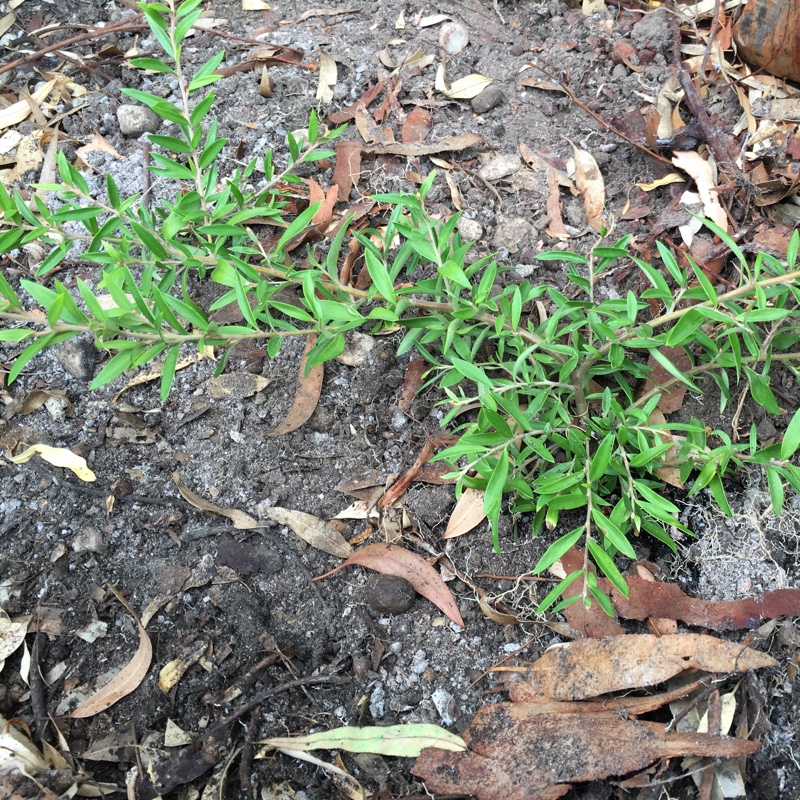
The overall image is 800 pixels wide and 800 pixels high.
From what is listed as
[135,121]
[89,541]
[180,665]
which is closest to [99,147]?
[135,121]

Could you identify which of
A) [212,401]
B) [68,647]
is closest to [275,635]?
[68,647]

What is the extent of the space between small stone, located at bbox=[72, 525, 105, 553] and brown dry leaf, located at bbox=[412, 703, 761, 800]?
1.17 m

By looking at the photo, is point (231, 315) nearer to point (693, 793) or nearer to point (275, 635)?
point (275, 635)

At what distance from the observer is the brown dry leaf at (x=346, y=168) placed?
285 centimetres

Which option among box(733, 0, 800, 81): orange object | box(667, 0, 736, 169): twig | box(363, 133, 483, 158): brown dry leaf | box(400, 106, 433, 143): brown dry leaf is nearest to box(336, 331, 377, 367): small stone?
box(363, 133, 483, 158): brown dry leaf

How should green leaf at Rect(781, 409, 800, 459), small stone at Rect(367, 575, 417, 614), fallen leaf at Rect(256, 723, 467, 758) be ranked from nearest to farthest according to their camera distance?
green leaf at Rect(781, 409, 800, 459) → fallen leaf at Rect(256, 723, 467, 758) → small stone at Rect(367, 575, 417, 614)

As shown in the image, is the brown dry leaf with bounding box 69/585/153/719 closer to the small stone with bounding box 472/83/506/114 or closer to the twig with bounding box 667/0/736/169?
the small stone with bounding box 472/83/506/114

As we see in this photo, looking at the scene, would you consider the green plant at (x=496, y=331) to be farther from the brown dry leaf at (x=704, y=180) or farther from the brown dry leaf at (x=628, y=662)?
the brown dry leaf at (x=704, y=180)

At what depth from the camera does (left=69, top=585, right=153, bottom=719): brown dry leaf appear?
1958 millimetres

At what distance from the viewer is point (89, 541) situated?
222 centimetres

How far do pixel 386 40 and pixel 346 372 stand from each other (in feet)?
5.74

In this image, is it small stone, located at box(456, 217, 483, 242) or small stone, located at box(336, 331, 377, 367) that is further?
small stone, located at box(456, 217, 483, 242)

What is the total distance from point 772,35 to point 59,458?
3.24m

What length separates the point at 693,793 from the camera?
5.90ft
